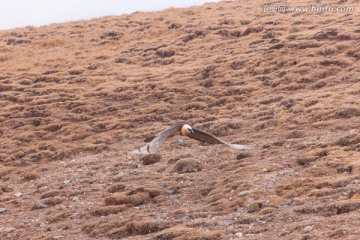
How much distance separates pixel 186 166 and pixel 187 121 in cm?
558

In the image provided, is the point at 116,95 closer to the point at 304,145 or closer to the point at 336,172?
the point at 304,145

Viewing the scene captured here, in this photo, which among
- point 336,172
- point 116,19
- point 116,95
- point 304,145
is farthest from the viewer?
point 116,19

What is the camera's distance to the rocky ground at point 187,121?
12.0 m

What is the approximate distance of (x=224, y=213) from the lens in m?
11.9

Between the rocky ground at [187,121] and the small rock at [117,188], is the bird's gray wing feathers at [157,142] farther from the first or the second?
the small rock at [117,188]

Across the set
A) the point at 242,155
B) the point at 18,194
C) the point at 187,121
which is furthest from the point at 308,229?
the point at 187,121

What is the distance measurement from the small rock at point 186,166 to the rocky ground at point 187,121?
1.4 inches

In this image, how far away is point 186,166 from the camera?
621 inches

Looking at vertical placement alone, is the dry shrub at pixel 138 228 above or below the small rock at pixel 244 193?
below

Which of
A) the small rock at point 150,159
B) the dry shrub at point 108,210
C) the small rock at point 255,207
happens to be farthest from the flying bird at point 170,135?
the small rock at point 150,159

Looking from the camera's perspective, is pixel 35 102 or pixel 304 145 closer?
pixel 304 145

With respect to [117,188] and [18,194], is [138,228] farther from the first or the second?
[18,194]

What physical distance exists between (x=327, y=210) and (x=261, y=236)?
49.0 inches

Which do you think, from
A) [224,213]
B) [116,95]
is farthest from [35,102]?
[224,213]
